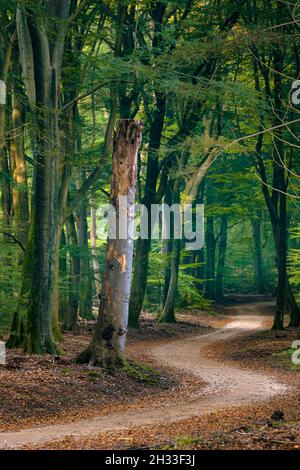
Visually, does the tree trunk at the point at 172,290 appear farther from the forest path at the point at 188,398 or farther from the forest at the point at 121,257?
the forest path at the point at 188,398

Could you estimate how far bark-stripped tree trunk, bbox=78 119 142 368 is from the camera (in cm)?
1452

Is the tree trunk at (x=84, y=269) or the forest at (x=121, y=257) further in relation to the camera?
the tree trunk at (x=84, y=269)

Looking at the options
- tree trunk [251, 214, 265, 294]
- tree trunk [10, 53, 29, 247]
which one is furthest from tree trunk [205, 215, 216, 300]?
tree trunk [10, 53, 29, 247]

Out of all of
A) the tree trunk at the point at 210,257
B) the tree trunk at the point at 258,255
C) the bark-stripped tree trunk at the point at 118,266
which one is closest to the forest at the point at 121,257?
the bark-stripped tree trunk at the point at 118,266

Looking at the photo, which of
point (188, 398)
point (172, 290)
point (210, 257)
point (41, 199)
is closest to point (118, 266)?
point (41, 199)

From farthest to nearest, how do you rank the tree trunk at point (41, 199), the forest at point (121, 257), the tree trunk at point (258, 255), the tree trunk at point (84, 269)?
1. the tree trunk at point (258, 255)
2. the tree trunk at point (84, 269)
3. the tree trunk at point (41, 199)
4. the forest at point (121, 257)

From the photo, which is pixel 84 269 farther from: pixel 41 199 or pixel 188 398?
pixel 188 398

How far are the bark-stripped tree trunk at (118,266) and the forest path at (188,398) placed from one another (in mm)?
2105

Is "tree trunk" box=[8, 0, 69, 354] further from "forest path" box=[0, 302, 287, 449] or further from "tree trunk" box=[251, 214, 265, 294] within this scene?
"tree trunk" box=[251, 214, 265, 294]

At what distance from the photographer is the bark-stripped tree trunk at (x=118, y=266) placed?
47.6 ft

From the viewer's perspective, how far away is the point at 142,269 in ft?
85.4

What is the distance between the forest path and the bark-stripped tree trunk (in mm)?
2105

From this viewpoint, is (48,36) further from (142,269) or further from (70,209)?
(142,269)
